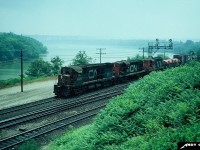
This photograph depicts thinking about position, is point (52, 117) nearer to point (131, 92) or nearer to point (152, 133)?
point (131, 92)

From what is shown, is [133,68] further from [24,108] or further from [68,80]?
[24,108]

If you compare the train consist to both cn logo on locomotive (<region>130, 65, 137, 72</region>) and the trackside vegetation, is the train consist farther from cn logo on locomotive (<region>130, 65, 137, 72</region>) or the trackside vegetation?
the trackside vegetation

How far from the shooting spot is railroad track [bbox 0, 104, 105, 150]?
15057 millimetres

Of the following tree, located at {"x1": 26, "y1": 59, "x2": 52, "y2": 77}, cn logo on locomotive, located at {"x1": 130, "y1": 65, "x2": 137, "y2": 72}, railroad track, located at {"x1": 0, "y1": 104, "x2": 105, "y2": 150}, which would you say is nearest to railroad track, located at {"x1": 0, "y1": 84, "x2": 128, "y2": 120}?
railroad track, located at {"x1": 0, "y1": 104, "x2": 105, "y2": 150}

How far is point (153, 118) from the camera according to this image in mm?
8133

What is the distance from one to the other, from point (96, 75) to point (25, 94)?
29.9 feet

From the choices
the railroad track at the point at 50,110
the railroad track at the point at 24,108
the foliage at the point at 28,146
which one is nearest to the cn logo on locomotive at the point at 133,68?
the railroad track at the point at 50,110

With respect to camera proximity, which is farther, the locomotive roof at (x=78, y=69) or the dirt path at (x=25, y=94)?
the locomotive roof at (x=78, y=69)

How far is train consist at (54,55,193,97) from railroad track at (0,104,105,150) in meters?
6.22

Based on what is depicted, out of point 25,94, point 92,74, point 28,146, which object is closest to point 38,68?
point 25,94

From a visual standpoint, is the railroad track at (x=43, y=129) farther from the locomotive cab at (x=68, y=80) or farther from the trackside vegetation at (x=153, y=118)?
the trackside vegetation at (x=153, y=118)

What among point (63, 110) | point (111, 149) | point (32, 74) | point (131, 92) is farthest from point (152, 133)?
point (32, 74)

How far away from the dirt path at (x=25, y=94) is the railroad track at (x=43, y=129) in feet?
27.5

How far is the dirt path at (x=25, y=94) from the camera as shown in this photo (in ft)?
87.5
